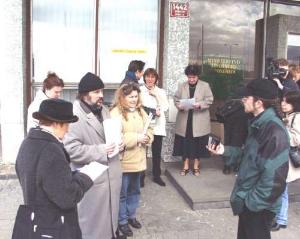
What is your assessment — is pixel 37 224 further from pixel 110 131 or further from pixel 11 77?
pixel 11 77

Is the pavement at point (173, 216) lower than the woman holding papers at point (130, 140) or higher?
lower

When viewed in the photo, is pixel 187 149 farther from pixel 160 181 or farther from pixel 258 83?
pixel 258 83

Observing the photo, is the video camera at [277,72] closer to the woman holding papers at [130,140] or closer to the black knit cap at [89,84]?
the woman holding papers at [130,140]

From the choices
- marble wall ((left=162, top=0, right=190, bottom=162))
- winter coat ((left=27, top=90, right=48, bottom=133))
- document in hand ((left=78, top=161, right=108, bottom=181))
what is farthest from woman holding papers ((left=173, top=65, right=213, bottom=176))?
document in hand ((left=78, top=161, right=108, bottom=181))

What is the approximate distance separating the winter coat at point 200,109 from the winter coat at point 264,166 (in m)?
2.91

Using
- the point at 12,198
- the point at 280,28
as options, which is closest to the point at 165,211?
the point at 12,198

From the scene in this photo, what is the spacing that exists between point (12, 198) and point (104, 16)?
3.23m

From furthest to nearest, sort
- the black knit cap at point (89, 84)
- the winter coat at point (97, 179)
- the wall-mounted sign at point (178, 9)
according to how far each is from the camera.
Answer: the wall-mounted sign at point (178, 9), the black knit cap at point (89, 84), the winter coat at point (97, 179)

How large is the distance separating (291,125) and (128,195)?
6.40ft

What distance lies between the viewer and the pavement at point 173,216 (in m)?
4.54

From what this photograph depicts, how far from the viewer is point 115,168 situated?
3.79m

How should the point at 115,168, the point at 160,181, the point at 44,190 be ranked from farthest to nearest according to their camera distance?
the point at 160,181 < the point at 115,168 < the point at 44,190

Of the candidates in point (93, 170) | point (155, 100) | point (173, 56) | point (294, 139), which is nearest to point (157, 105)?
point (155, 100)

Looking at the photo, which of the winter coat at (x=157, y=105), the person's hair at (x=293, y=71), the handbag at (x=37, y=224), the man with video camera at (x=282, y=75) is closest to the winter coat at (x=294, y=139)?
the man with video camera at (x=282, y=75)
